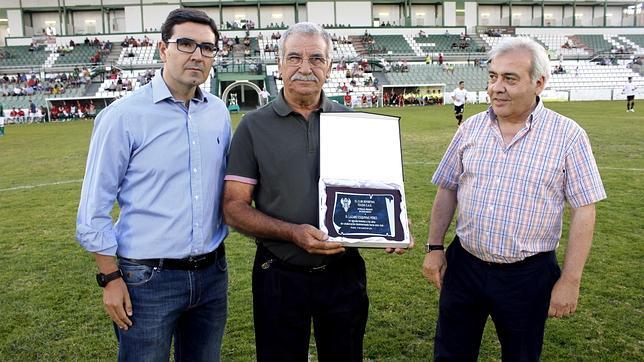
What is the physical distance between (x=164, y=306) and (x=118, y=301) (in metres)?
0.23

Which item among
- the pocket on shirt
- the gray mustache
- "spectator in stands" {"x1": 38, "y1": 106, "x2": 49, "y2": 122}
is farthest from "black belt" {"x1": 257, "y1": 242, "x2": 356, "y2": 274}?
"spectator in stands" {"x1": 38, "y1": 106, "x2": 49, "y2": 122}

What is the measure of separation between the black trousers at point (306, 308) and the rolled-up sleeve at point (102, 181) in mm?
825

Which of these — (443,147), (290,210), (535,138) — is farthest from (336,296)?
(443,147)

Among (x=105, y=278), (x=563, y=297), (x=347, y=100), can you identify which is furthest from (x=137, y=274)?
(x=347, y=100)

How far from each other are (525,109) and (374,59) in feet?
167

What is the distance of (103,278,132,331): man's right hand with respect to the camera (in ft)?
8.31

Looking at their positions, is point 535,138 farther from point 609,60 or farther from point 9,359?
point 609,60

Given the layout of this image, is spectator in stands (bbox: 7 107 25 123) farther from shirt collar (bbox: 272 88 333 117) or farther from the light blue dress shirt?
shirt collar (bbox: 272 88 333 117)

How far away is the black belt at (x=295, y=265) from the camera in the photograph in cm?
281

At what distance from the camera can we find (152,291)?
8.63ft

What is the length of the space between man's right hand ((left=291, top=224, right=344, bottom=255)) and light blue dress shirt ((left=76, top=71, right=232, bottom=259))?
1.78 ft

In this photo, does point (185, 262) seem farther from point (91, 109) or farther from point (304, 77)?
point (91, 109)

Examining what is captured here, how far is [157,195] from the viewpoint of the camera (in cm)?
262

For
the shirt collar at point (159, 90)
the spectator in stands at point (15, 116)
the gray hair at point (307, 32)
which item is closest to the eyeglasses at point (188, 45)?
the shirt collar at point (159, 90)
